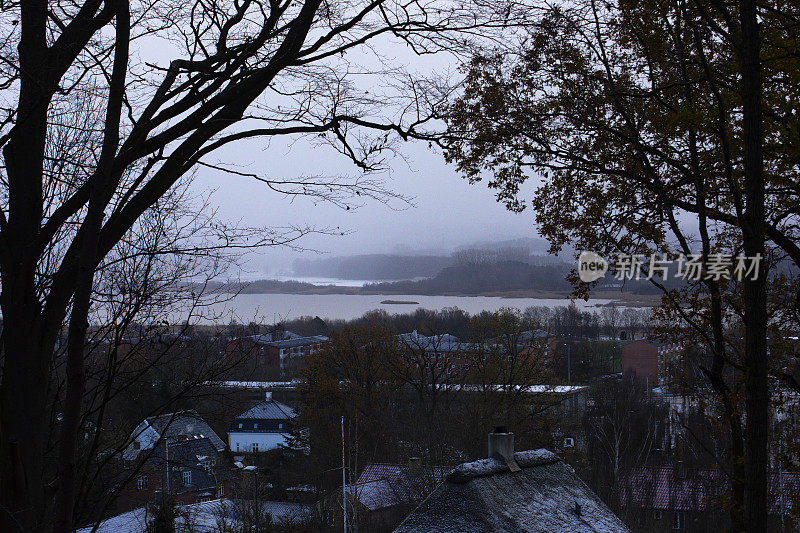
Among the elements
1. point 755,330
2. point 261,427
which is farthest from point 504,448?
point 261,427

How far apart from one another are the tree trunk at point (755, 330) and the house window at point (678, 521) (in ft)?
77.0

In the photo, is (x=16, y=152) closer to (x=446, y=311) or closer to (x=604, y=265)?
(x=604, y=265)

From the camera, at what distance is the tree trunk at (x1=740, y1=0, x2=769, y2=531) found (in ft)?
14.1

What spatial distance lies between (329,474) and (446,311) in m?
28.2

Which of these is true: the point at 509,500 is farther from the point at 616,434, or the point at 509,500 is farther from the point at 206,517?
the point at 616,434

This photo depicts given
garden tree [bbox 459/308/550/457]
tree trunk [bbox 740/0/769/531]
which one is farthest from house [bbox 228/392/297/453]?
tree trunk [bbox 740/0/769/531]

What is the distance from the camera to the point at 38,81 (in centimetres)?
302

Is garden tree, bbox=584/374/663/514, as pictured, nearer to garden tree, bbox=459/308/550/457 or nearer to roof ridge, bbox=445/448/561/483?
garden tree, bbox=459/308/550/457

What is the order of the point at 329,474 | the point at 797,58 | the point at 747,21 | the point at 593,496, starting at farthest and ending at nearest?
the point at 329,474
the point at 593,496
the point at 797,58
the point at 747,21

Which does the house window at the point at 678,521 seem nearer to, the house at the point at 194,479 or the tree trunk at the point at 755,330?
the house at the point at 194,479

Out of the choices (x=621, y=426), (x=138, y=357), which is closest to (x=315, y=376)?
(x=621, y=426)

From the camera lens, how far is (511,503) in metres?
7.31

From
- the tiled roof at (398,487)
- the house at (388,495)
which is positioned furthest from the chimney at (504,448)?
the tiled roof at (398,487)

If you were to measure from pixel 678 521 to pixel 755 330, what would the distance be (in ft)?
80.2
